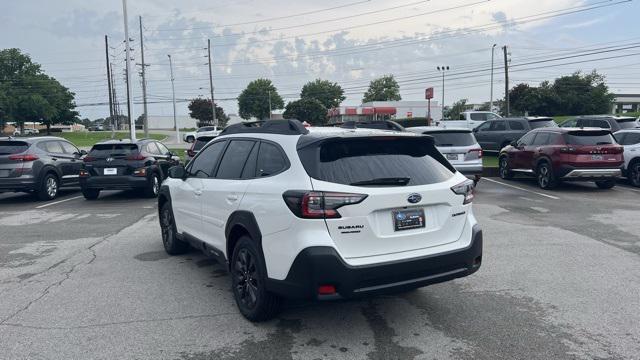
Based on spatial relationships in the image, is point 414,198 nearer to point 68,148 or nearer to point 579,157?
point 579,157

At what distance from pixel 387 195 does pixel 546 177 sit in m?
11.0

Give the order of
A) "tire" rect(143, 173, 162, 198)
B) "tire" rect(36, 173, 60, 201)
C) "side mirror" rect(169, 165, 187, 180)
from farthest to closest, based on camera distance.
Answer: "tire" rect(36, 173, 60, 201) → "tire" rect(143, 173, 162, 198) → "side mirror" rect(169, 165, 187, 180)

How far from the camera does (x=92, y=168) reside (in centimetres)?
1185

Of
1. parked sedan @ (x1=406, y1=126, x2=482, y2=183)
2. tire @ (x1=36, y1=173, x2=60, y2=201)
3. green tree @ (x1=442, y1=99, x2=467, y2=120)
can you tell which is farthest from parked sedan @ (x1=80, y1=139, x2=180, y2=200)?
green tree @ (x1=442, y1=99, x2=467, y2=120)

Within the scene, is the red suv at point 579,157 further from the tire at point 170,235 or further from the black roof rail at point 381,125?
the tire at point 170,235

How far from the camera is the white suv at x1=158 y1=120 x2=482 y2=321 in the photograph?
362 cm

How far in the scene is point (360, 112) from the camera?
85375 mm

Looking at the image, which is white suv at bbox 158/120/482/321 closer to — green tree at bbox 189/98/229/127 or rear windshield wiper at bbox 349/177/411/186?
rear windshield wiper at bbox 349/177/411/186

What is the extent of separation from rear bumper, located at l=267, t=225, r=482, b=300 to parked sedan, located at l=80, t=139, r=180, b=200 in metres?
8.83

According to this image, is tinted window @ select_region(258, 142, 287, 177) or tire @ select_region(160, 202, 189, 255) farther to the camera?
tire @ select_region(160, 202, 189, 255)

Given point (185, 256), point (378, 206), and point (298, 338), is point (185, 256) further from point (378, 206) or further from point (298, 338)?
point (378, 206)

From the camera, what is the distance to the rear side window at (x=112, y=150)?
11.9m

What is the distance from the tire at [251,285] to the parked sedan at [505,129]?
18339 millimetres

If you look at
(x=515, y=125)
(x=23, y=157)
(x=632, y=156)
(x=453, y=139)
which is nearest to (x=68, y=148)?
(x=23, y=157)
